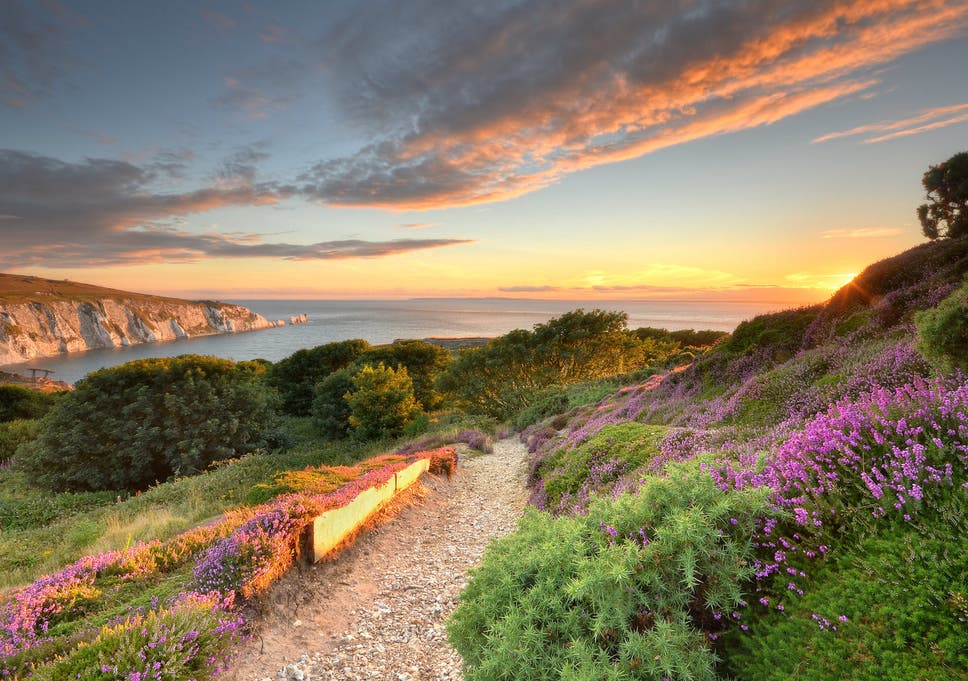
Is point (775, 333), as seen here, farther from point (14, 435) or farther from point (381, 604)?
point (14, 435)

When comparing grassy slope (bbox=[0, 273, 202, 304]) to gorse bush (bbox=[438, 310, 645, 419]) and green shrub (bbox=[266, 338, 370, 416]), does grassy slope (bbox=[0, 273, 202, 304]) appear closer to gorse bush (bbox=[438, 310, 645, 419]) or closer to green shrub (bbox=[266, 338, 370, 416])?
green shrub (bbox=[266, 338, 370, 416])

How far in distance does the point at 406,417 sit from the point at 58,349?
150257mm

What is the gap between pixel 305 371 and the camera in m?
46.0

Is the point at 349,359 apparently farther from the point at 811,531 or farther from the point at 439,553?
the point at 811,531

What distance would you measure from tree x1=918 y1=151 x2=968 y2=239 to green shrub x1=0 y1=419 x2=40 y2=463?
159 ft

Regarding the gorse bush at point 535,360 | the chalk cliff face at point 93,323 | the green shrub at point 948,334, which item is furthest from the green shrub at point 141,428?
the chalk cliff face at point 93,323

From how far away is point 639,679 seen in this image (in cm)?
253

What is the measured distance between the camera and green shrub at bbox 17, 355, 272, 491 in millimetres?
22812

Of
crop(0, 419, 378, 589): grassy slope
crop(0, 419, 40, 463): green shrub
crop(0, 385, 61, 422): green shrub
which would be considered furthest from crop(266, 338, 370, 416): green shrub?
crop(0, 419, 378, 589): grassy slope

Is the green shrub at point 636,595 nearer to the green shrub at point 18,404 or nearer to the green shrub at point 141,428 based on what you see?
the green shrub at point 141,428

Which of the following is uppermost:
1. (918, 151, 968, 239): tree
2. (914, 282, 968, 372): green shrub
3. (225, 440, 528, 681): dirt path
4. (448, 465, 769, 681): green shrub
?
(918, 151, 968, 239): tree


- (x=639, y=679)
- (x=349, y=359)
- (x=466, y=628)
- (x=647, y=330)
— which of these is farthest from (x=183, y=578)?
(x=647, y=330)

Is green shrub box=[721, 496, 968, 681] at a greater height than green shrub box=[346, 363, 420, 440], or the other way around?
green shrub box=[721, 496, 968, 681]

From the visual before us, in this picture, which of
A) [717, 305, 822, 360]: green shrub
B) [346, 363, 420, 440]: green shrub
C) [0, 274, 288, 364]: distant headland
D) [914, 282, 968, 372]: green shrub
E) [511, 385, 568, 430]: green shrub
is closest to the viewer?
[914, 282, 968, 372]: green shrub
